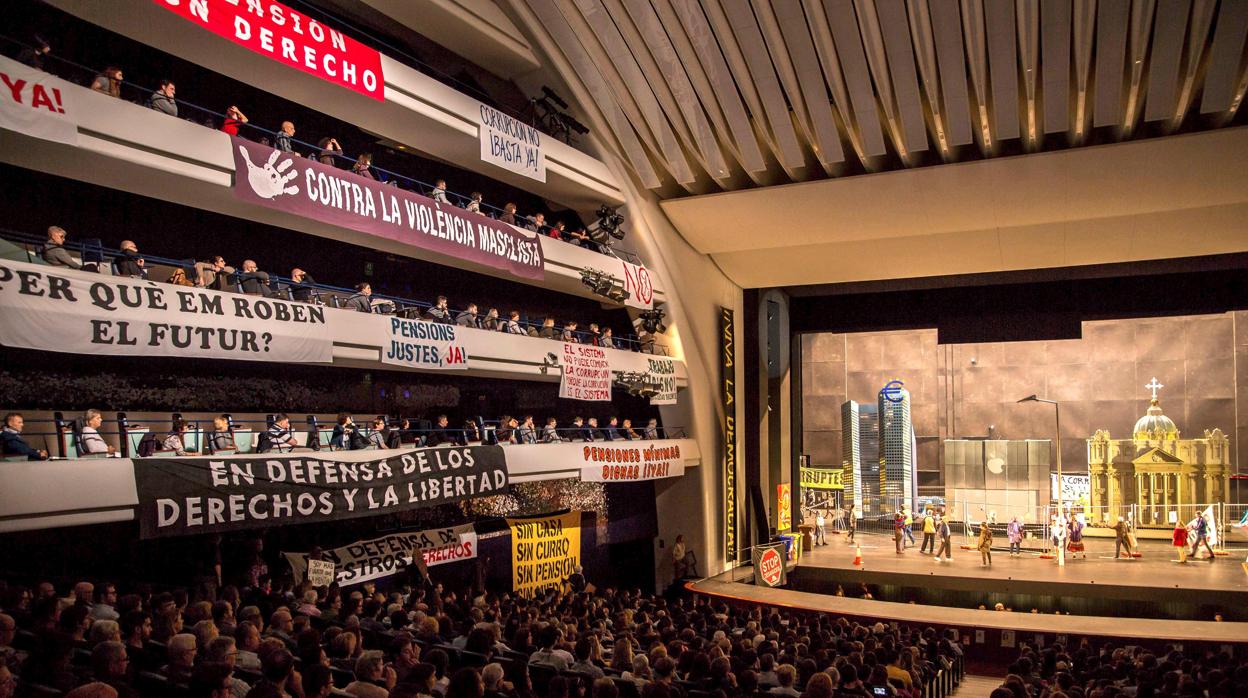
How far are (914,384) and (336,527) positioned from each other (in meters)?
30.6

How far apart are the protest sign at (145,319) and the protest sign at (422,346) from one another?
1.70 m

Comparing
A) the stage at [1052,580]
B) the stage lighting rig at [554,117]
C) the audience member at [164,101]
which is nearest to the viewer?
the audience member at [164,101]

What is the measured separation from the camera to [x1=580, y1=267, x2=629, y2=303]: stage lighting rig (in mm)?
23625

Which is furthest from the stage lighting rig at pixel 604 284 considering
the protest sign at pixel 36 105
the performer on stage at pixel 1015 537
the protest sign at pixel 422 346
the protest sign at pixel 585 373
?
the performer on stage at pixel 1015 537

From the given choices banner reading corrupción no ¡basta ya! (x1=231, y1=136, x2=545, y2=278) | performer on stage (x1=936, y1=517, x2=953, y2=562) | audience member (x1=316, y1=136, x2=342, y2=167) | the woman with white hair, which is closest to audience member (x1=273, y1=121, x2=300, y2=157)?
banner reading corrupción no ¡basta ya! (x1=231, y1=136, x2=545, y2=278)

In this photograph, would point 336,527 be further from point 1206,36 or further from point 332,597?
point 1206,36

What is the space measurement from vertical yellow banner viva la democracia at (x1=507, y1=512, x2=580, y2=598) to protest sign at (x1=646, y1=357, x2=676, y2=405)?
416 centimetres

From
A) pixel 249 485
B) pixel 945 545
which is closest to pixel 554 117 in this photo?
pixel 249 485

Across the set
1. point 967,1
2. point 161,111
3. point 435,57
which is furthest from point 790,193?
point 161,111

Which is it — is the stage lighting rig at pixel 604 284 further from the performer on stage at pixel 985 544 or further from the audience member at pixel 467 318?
the performer on stage at pixel 985 544

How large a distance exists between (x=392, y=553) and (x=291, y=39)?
9.80 metres

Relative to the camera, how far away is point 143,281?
1312 cm

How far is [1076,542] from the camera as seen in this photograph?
28.5 m

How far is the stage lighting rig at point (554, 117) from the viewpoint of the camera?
922 inches
